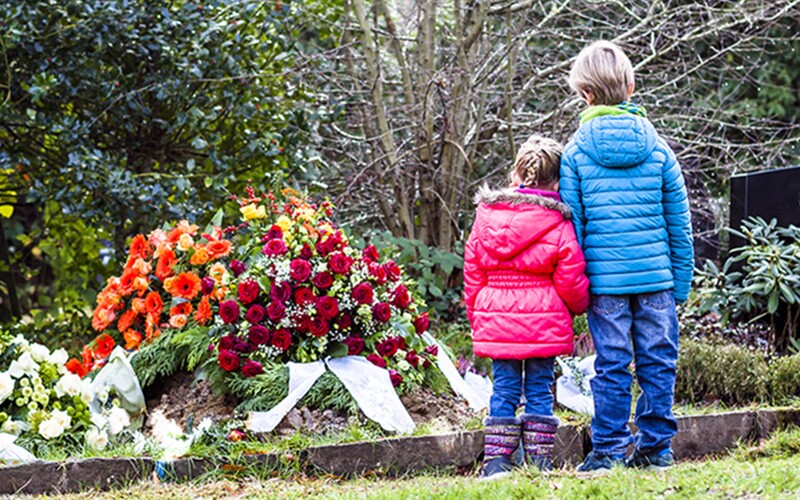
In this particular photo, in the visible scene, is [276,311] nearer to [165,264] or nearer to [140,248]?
[165,264]

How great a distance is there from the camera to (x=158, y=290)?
16.6ft

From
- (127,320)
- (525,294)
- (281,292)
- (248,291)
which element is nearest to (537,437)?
(525,294)

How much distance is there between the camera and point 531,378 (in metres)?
3.75

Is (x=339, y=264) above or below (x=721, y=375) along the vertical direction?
above

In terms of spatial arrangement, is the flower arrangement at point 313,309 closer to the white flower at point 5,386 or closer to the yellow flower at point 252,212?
the yellow flower at point 252,212

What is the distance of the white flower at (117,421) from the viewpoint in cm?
415

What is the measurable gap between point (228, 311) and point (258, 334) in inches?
6.9

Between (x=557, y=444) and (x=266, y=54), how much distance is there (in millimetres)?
3732

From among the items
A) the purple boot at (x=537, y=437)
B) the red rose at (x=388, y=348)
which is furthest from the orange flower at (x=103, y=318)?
the purple boot at (x=537, y=437)

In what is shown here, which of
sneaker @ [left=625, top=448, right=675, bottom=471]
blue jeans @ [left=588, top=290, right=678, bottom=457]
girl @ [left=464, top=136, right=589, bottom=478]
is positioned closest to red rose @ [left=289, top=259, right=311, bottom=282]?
girl @ [left=464, top=136, right=589, bottom=478]

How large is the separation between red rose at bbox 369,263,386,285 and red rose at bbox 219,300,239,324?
69 centimetres

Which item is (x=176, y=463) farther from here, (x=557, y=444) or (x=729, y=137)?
(x=729, y=137)

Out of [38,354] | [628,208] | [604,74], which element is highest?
[604,74]

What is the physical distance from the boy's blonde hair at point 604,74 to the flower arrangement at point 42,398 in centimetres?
249
